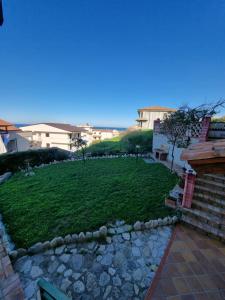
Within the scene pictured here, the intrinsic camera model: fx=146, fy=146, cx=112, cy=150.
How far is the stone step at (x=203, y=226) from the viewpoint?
368 cm

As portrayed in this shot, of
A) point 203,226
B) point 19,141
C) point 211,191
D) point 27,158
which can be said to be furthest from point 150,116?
point 203,226

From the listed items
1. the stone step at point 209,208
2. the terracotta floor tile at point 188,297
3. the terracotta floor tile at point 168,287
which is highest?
the stone step at point 209,208

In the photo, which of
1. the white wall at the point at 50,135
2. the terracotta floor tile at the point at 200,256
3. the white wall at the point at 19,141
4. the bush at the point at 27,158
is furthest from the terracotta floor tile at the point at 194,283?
the white wall at the point at 50,135

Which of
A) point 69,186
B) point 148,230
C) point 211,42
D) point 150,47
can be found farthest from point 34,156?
point 211,42

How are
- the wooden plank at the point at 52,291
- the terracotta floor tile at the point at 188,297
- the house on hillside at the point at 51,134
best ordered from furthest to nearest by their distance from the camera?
the house on hillside at the point at 51,134, the terracotta floor tile at the point at 188,297, the wooden plank at the point at 52,291

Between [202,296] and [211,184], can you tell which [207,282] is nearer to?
[202,296]

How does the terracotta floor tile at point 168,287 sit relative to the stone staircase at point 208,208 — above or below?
below

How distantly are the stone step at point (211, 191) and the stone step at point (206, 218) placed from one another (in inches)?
30.0

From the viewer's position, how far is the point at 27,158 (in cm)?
1046

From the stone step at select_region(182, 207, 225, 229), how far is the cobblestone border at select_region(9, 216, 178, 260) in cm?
47

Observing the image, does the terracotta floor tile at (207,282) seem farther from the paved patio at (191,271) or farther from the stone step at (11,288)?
the stone step at (11,288)

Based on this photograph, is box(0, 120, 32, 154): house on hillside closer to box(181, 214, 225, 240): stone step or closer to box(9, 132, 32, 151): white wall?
box(9, 132, 32, 151): white wall

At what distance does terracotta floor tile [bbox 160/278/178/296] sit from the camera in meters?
2.47

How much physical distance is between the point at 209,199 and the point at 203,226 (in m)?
0.98
